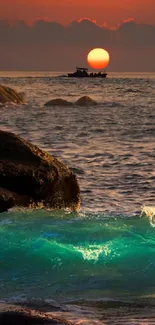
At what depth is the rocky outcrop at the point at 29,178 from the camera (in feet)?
43.2

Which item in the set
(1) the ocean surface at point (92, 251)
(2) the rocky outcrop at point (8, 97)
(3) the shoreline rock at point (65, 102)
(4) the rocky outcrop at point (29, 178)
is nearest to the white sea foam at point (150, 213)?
(1) the ocean surface at point (92, 251)

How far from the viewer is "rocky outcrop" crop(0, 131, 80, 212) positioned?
1316cm

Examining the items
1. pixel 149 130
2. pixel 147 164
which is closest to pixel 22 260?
pixel 147 164

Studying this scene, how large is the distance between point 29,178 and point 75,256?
340 centimetres

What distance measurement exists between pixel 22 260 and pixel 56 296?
182 centimetres

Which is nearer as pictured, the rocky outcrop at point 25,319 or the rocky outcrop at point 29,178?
the rocky outcrop at point 25,319

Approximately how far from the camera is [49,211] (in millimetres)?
13289

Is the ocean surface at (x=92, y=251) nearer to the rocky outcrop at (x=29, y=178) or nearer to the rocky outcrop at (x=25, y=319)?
the rocky outcrop at (x=29, y=178)

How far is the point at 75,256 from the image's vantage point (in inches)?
401

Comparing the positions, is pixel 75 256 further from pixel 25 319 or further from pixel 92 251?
pixel 25 319

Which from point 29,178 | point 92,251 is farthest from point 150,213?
point 92,251

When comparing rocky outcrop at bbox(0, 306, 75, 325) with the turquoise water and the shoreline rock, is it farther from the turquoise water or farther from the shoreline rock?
the shoreline rock

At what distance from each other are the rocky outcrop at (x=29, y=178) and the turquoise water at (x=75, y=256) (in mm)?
480

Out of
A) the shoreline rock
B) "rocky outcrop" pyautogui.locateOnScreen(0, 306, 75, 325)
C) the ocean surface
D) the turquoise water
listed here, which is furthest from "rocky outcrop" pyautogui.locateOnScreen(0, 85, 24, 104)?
"rocky outcrop" pyautogui.locateOnScreen(0, 306, 75, 325)
